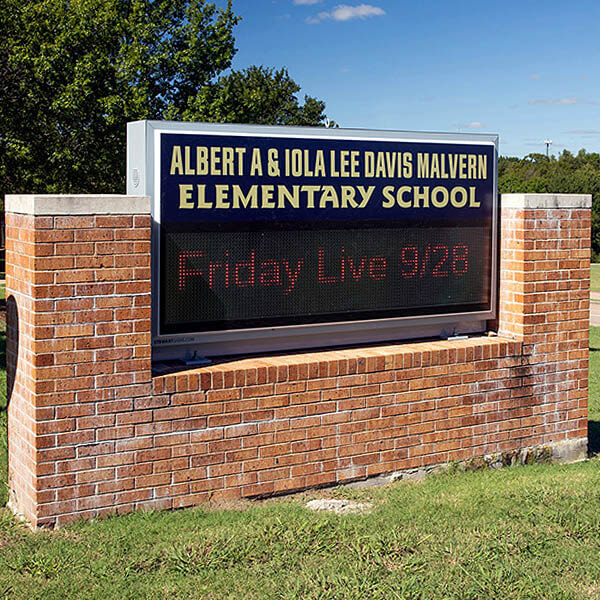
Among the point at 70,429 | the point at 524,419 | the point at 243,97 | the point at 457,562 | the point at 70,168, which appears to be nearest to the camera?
the point at 457,562

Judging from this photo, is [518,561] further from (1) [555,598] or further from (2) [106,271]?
(2) [106,271]

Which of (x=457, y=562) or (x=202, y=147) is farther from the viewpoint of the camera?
(x=202, y=147)

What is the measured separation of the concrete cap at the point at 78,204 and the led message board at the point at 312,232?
0.27 metres

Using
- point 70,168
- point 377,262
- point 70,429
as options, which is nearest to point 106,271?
point 70,429

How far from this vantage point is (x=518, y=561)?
5.02 metres

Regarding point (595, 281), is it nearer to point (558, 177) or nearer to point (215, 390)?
point (558, 177)

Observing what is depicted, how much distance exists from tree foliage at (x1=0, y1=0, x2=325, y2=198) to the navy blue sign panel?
43.5 ft

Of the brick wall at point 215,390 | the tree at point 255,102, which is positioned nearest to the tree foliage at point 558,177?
the tree at point 255,102

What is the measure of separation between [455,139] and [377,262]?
1.29m

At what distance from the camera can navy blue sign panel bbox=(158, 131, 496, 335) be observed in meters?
6.06

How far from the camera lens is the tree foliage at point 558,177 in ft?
220

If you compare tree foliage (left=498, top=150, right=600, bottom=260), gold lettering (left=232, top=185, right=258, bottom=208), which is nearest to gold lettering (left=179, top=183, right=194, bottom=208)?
gold lettering (left=232, top=185, right=258, bottom=208)

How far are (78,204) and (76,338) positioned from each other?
0.83 meters

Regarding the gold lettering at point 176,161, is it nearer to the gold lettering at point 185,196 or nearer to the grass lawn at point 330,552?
the gold lettering at point 185,196
